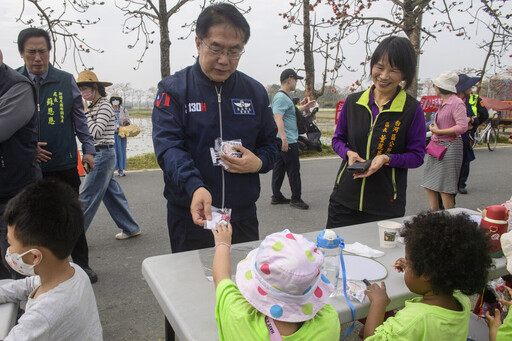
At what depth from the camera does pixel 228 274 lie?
1318 millimetres

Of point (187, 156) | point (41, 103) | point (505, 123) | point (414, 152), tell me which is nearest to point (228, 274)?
point (187, 156)

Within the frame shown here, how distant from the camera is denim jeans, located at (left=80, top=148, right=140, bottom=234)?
3545mm

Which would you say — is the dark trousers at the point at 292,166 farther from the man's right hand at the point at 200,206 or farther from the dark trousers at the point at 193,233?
the man's right hand at the point at 200,206

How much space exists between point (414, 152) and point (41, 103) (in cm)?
264

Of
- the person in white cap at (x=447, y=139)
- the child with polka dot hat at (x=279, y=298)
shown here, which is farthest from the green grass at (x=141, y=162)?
the child with polka dot hat at (x=279, y=298)

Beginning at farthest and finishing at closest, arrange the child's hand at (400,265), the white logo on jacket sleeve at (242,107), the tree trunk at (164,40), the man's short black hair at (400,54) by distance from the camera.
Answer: the tree trunk at (164,40), the man's short black hair at (400,54), the white logo on jacket sleeve at (242,107), the child's hand at (400,265)

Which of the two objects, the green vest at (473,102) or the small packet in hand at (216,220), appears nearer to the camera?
the small packet in hand at (216,220)

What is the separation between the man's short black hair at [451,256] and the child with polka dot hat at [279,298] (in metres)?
0.45

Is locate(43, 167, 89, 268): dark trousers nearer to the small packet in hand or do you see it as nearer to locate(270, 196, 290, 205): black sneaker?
the small packet in hand

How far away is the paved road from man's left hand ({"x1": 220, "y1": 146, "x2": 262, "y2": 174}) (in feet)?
4.34

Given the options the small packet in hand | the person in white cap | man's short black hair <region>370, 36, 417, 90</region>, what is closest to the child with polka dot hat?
the small packet in hand

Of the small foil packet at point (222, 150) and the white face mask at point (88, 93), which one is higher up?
the white face mask at point (88, 93)

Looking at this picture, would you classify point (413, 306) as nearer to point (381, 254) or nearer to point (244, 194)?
point (381, 254)

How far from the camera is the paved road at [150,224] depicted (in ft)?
8.60
